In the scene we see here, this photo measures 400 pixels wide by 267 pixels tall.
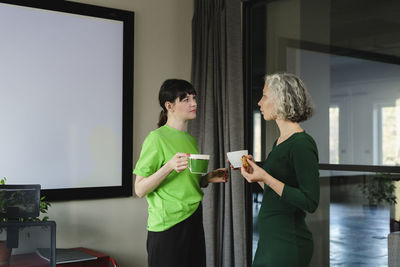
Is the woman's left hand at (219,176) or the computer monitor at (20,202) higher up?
the woman's left hand at (219,176)

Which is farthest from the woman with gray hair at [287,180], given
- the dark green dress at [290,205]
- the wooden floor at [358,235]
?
the wooden floor at [358,235]

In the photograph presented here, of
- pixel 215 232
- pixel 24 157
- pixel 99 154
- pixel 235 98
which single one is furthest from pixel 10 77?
pixel 215 232

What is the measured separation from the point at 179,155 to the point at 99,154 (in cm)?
138

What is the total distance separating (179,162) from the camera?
6.63 feet

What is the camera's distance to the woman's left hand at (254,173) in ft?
6.01

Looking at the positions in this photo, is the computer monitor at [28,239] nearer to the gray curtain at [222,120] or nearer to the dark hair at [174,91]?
the dark hair at [174,91]

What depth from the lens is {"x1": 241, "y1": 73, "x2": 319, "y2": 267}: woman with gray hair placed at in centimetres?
178

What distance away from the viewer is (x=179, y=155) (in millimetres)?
2031

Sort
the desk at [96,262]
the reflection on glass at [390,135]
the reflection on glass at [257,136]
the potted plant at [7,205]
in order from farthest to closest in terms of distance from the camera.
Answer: the reflection on glass at [257,136]
the desk at [96,262]
the reflection on glass at [390,135]
the potted plant at [7,205]

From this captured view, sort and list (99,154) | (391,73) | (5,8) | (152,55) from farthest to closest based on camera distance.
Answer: (152,55) < (99,154) < (5,8) < (391,73)

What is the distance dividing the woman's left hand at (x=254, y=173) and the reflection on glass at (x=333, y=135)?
1.08 m

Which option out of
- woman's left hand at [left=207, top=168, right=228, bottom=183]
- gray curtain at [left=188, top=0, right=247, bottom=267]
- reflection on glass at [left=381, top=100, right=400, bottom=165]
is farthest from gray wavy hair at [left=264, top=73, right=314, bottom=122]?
gray curtain at [left=188, top=0, right=247, bottom=267]

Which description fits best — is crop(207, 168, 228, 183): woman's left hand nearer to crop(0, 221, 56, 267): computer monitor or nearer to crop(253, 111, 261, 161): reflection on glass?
crop(0, 221, 56, 267): computer monitor

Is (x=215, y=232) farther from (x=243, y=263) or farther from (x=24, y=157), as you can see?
(x=24, y=157)
